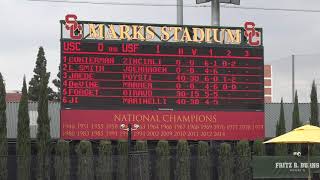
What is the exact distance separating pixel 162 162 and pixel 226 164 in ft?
8.80

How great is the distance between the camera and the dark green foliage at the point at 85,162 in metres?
25.7

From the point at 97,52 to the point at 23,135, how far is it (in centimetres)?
511

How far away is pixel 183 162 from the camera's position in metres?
26.4

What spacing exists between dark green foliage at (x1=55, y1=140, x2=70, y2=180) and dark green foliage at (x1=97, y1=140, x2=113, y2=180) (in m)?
1.27

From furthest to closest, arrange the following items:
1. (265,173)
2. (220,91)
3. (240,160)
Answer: (240,160) < (220,91) < (265,173)

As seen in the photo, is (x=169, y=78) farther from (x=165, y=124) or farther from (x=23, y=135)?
(x=23, y=135)

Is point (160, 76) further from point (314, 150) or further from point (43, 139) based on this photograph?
point (314, 150)

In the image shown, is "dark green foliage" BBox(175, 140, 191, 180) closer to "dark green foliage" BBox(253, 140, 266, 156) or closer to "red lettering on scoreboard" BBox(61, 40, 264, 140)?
"red lettering on scoreboard" BBox(61, 40, 264, 140)

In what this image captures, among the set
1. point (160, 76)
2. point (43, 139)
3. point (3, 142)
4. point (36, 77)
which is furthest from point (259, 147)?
point (36, 77)

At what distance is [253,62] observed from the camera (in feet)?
83.1

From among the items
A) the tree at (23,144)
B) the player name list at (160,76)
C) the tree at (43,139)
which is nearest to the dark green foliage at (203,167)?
the player name list at (160,76)

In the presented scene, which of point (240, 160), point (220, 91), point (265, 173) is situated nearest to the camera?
point (265, 173)

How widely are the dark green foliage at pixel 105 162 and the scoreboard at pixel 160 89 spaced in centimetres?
168

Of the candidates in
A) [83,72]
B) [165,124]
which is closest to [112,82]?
[83,72]
